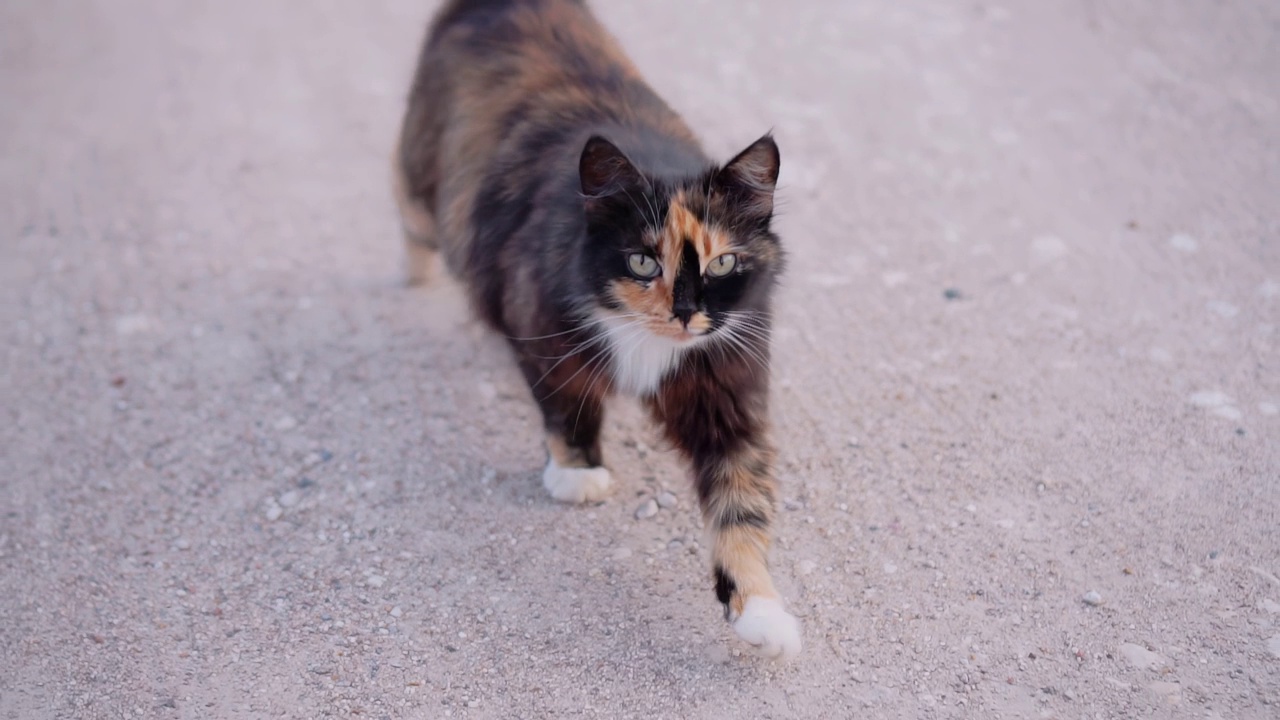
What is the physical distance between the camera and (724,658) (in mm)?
2809

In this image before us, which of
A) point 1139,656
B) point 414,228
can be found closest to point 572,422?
point 414,228

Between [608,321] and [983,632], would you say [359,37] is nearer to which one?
[608,321]

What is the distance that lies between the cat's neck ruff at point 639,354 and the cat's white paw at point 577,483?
0.43m

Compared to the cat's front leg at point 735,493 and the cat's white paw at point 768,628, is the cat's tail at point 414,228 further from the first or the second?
the cat's white paw at point 768,628

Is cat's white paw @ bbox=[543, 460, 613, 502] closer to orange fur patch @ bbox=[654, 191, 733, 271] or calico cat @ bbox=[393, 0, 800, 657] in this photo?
Result: calico cat @ bbox=[393, 0, 800, 657]

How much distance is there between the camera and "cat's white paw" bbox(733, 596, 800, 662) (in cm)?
265

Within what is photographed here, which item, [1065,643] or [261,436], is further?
[261,436]

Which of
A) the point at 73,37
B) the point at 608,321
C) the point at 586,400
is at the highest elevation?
the point at 608,321

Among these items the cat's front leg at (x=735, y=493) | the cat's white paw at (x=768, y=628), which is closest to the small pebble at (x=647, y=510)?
the cat's front leg at (x=735, y=493)

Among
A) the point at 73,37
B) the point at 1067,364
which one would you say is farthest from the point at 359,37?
the point at 1067,364

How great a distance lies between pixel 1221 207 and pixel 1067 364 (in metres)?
1.33

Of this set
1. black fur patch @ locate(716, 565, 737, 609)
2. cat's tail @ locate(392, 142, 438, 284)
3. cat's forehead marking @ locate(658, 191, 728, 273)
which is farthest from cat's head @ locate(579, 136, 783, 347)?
cat's tail @ locate(392, 142, 438, 284)

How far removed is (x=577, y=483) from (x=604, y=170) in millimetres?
1086

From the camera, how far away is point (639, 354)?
289 centimetres
